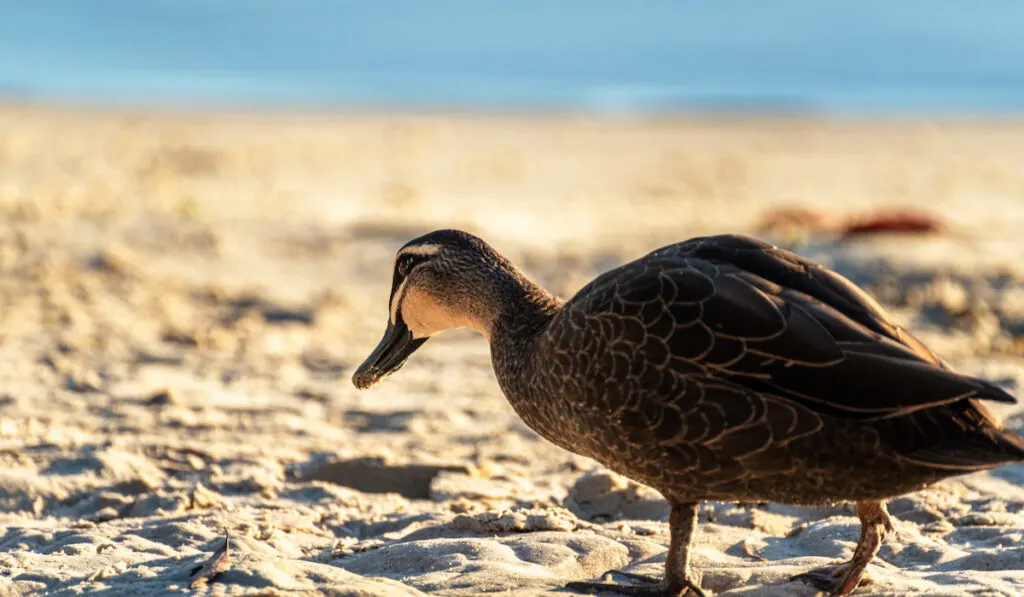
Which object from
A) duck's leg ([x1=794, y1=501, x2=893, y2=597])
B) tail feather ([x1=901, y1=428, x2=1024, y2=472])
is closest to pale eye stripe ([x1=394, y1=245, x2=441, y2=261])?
duck's leg ([x1=794, y1=501, x2=893, y2=597])

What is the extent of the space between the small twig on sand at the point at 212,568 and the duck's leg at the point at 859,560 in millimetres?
1953

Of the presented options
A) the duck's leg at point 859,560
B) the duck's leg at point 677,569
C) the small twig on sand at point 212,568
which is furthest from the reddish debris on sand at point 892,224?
the small twig on sand at point 212,568

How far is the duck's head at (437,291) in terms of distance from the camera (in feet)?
16.8

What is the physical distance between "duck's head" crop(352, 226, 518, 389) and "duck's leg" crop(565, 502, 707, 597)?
1.12 m

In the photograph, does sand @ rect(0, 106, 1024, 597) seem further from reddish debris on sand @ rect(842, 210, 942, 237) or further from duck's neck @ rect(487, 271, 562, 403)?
duck's neck @ rect(487, 271, 562, 403)

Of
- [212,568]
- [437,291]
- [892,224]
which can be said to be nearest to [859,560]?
[437,291]

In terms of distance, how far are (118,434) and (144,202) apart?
20.0 feet

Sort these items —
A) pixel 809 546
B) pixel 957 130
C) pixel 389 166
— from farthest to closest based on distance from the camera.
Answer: pixel 957 130
pixel 389 166
pixel 809 546

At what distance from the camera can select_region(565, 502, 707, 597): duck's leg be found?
14.3 ft

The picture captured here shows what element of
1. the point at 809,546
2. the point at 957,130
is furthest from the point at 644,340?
the point at 957,130

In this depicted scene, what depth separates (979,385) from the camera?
12.9 feet

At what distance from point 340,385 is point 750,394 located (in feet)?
13.5

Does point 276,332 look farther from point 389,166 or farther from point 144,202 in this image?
point 389,166

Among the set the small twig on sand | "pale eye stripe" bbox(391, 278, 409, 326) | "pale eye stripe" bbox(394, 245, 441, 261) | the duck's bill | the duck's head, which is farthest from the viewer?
the duck's bill
